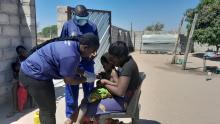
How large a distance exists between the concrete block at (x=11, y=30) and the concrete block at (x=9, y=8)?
299 millimetres

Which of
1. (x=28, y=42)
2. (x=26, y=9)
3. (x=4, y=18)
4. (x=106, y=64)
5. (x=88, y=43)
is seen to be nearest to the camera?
(x=88, y=43)

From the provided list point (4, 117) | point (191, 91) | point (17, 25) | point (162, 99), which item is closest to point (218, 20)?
point (191, 91)

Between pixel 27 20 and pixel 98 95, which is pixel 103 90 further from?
pixel 27 20

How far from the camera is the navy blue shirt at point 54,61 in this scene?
10.2 ft

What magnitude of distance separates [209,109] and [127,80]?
3.37 meters

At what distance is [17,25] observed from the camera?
21.3 ft

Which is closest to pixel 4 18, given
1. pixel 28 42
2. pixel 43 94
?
pixel 28 42

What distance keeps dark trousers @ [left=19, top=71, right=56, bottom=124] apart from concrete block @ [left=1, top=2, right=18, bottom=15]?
2950 mm

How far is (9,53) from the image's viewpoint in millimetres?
6160

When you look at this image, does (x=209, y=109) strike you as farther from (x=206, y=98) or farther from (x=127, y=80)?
(x=127, y=80)

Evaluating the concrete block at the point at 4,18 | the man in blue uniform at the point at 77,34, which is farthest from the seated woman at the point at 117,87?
the concrete block at the point at 4,18

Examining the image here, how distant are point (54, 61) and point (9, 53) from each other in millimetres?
3214

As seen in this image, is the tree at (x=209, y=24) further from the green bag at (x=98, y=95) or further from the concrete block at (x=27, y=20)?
the green bag at (x=98, y=95)

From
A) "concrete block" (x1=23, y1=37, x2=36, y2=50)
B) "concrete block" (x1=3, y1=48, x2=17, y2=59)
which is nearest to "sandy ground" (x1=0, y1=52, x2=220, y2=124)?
"concrete block" (x1=3, y1=48, x2=17, y2=59)
